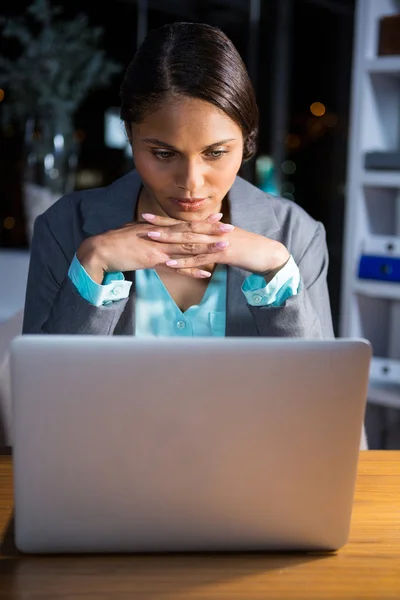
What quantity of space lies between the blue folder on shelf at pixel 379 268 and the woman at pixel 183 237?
1127mm

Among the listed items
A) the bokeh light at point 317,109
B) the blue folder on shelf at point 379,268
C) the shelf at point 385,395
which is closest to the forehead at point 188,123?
the blue folder on shelf at point 379,268

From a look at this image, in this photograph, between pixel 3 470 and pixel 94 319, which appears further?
pixel 94 319

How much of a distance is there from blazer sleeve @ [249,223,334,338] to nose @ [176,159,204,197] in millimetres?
233

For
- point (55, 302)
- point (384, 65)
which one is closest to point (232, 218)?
point (55, 302)

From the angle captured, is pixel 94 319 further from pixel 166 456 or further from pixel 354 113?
pixel 354 113

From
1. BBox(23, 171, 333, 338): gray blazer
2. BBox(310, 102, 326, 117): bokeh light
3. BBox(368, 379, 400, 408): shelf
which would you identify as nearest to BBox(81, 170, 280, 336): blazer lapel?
BBox(23, 171, 333, 338): gray blazer

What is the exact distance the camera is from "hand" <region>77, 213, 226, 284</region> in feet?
4.27

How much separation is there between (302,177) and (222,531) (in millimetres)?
4264

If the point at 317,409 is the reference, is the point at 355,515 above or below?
below

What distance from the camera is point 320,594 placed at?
0.81 metres

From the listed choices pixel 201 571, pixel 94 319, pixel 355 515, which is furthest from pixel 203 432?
pixel 94 319

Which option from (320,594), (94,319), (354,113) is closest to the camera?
(320,594)

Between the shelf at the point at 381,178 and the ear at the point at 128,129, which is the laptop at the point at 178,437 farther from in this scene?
the shelf at the point at 381,178

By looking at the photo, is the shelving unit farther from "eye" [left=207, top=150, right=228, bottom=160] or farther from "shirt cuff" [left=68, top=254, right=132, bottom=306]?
"shirt cuff" [left=68, top=254, right=132, bottom=306]
